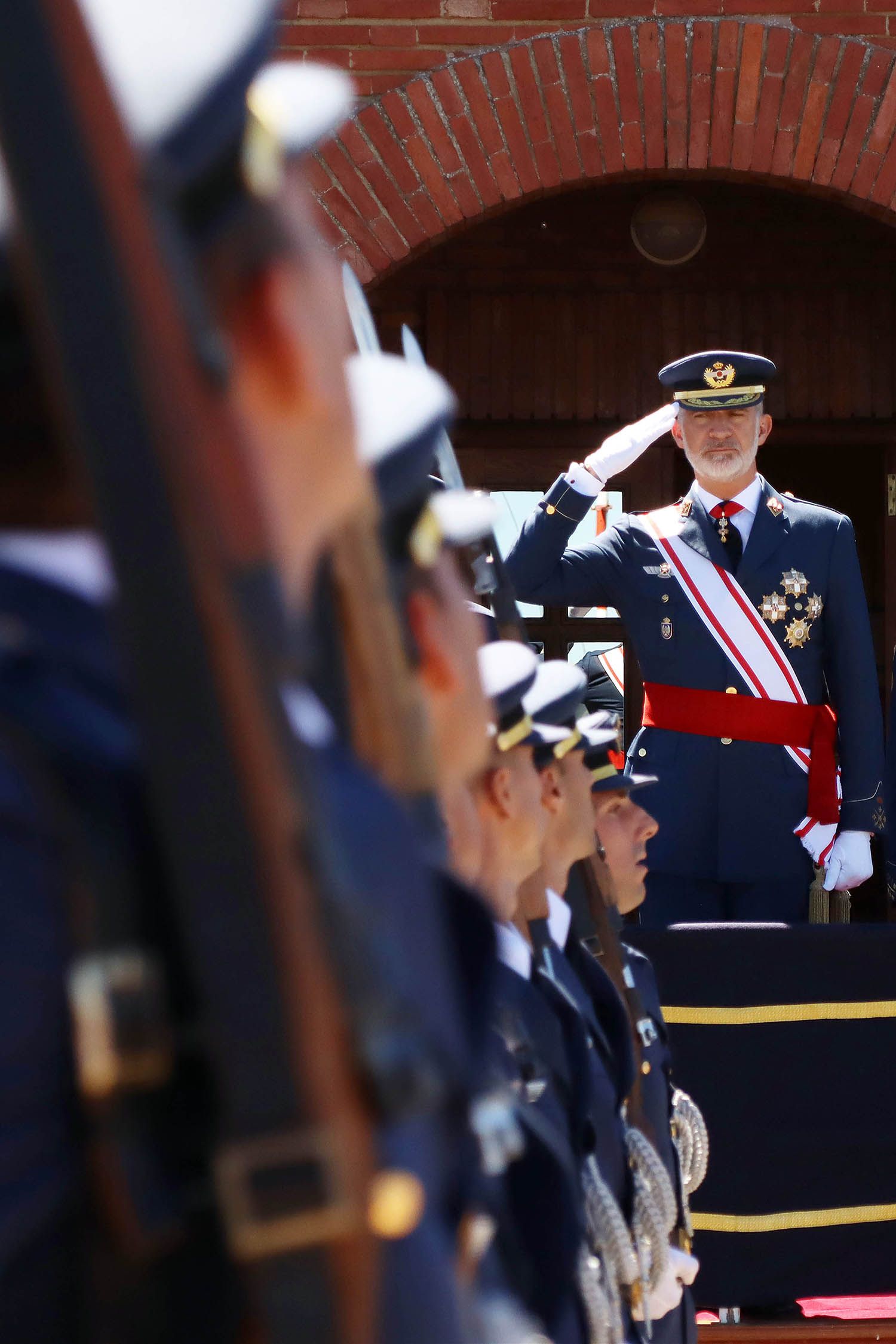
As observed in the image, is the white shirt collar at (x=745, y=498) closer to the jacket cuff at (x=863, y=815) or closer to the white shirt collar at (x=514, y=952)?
the jacket cuff at (x=863, y=815)

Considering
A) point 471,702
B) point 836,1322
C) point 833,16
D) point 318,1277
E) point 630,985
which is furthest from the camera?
point 833,16

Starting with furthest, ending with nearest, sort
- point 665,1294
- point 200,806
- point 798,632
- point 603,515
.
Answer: point 603,515, point 798,632, point 665,1294, point 200,806

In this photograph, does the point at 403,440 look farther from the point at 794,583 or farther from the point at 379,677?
the point at 794,583

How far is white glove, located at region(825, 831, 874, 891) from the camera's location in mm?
4453

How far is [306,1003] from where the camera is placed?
1.73ft

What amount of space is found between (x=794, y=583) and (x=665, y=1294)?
2.46m

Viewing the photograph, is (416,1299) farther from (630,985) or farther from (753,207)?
(753,207)

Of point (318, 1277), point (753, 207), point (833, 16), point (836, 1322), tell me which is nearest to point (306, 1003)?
point (318, 1277)

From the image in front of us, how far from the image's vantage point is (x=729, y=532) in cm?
471

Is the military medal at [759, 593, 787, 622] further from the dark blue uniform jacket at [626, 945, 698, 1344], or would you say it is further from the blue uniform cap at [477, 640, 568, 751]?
the blue uniform cap at [477, 640, 568, 751]

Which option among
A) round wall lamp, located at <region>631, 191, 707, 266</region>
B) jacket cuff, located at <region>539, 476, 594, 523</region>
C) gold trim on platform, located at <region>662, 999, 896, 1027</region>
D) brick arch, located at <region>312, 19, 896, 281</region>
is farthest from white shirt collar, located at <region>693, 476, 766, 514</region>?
round wall lamp, located at <region>631, 191, 707, 266</region>

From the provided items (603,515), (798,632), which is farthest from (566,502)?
(603,515)

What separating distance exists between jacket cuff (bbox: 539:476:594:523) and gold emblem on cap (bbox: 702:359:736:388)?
0.57 meters

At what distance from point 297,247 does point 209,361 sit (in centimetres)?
10
